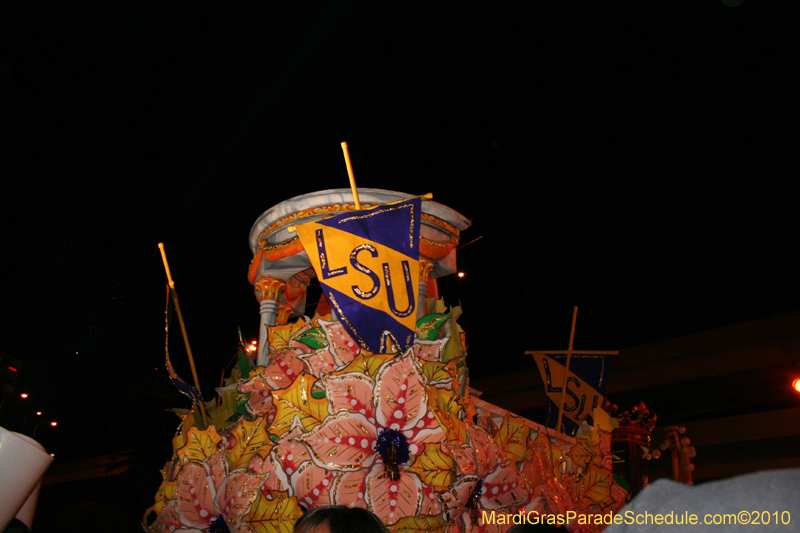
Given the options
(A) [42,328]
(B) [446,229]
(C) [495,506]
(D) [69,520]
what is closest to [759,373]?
(B) [446,229]

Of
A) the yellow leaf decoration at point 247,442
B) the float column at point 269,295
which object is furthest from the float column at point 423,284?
the float column at point 269,295

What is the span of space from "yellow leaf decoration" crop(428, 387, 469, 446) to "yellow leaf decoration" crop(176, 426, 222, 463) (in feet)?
4.08

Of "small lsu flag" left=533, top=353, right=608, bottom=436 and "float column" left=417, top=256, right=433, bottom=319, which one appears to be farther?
"small lsu flag" left=533, top=353, right=608, bottom=436

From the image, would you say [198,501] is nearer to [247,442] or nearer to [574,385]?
[247,442]

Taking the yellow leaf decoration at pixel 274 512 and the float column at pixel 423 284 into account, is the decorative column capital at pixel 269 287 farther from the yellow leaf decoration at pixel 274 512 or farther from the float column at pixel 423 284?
the yellow leaf decoration at pixel 274 512

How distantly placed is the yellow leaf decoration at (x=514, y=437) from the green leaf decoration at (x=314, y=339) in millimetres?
1056

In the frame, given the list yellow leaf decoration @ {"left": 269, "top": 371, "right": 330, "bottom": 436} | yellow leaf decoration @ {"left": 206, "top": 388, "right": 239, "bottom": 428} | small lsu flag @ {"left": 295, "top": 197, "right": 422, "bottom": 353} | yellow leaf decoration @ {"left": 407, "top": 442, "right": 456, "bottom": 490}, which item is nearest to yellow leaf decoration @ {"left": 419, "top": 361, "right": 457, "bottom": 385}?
small lsu flag @ {"left": 295, "top": 197, "right": 422, "bottom": 353}

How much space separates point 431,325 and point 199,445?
1.38m

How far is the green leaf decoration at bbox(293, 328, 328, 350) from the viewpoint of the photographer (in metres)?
2.62

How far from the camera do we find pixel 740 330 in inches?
381

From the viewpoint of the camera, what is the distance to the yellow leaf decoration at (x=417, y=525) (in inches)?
82.3

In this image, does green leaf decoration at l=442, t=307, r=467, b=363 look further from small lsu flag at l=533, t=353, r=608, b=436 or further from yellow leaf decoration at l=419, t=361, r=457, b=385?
small lsu flag at l=533, t=353, r=608, b=436

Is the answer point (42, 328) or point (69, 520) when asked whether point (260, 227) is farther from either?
point (42, 328)

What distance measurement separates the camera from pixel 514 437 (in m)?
2.83
